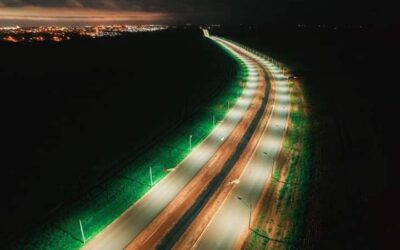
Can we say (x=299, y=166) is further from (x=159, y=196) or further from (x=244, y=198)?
(x=159, y=196)

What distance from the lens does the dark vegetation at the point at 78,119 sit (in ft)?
74.6

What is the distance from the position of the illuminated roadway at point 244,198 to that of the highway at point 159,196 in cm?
418

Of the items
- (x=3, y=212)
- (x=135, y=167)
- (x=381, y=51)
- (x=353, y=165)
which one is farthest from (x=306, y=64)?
(x=3, y=212)

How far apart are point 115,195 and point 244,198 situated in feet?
34.5

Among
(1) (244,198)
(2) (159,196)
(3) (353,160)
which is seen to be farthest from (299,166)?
(2) (159,196)

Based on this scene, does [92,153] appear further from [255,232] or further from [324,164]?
[324,164]

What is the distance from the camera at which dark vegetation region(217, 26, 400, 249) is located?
58.6ft

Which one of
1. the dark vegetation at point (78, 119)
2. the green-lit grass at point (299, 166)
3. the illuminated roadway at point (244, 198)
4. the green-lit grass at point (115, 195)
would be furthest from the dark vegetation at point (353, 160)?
the dark vegetation at point (78, 119)

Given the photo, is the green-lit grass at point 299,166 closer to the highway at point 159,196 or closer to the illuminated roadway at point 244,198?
the illuminated roadway at point 244,198

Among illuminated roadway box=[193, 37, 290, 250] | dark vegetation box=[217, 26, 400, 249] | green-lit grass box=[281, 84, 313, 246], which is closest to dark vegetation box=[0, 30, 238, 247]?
illuminated roadway box=[193, 37, 290, 250]

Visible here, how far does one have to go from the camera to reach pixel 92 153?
1133 inches

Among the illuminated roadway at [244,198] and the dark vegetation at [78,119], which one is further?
the dark vegetation at [78,119]

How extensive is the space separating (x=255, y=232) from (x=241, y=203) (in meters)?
2.87

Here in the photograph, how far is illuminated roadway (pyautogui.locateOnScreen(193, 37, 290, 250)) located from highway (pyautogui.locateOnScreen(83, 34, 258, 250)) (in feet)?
13.7
